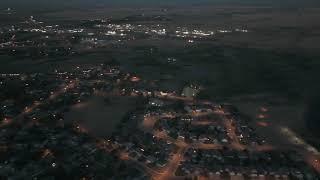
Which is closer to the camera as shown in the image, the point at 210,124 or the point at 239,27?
the point at 210,124

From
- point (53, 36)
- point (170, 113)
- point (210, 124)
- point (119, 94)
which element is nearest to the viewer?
point (210, 124)

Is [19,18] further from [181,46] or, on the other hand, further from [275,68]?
[275,68]

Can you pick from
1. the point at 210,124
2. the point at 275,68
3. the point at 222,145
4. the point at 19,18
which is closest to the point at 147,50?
the point at 275,68

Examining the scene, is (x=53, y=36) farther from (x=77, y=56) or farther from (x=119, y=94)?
(x=119, y=94)

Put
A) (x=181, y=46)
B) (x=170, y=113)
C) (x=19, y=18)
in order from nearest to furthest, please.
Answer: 1. (x=170, y=113)
2. (x=181, y=46)
3. (x=19, y=18)

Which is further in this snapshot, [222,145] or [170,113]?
[170,113]

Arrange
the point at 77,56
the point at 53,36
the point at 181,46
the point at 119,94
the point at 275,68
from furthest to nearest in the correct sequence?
the point at 53,36
the point at 181,46
the point at 77,56
the point at 275,68
the point at 119,94

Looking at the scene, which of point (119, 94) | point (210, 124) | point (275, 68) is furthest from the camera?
point (275, 68)

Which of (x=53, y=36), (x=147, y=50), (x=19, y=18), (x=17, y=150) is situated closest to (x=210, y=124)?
(x=17, y=150)
